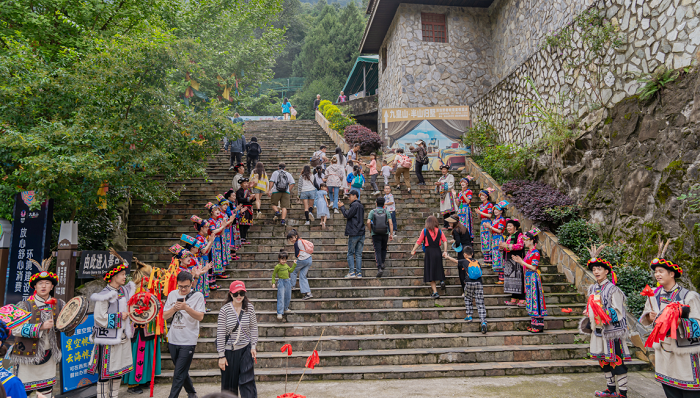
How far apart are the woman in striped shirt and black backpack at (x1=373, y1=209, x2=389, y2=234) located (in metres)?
4.09

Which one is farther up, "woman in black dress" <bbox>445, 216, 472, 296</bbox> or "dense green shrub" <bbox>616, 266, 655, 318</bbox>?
"woman in black dress" <bbox>445, 216, 472, 296</bbox>

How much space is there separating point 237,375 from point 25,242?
5.51 m

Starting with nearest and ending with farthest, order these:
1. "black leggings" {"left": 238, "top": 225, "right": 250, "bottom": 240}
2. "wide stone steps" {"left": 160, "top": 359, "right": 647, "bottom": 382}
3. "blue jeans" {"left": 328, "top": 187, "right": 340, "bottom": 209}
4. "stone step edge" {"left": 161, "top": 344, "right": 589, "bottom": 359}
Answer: "wide stone steps" {"left": 160, "top": 359, "right": 647, "bottom": 382}, "stone step edge" {"left": 161, "top": 344, "right": 589, "bottom": 359}, "black leggings" {"left": 238, "top": 225, "right": 250, "bottom": 240}, "blue jeans" {"left": 328, "top": 187, "right": 340, "bottom": 209}

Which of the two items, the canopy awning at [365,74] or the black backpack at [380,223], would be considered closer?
the black backpack at [380,223]

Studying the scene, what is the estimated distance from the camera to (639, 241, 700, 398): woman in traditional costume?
3964mm

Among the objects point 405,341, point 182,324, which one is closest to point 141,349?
point 182,324

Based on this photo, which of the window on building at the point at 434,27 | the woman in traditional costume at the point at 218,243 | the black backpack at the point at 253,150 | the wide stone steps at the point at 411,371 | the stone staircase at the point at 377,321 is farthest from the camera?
the window on building at the point at 434,27

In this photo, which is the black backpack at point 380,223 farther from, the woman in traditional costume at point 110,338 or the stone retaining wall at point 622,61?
the stone retaining wall at point 622,61

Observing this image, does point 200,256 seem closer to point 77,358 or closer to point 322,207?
point 77,358

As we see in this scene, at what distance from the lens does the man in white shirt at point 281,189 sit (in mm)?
9836

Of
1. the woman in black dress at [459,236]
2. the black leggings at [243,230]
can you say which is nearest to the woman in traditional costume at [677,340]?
the woman in black dress at [459,236]

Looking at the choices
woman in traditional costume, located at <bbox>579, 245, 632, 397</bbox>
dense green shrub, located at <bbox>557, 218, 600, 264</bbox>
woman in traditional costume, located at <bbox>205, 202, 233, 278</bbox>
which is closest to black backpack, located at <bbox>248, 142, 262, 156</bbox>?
woman in traditional costume, located at <bbox>205, 202, 233, 278</bbox>

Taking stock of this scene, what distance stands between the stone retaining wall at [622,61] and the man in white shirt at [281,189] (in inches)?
267

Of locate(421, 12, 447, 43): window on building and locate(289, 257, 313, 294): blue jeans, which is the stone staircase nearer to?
locate(289, 257, 313, 294): blue jeans
